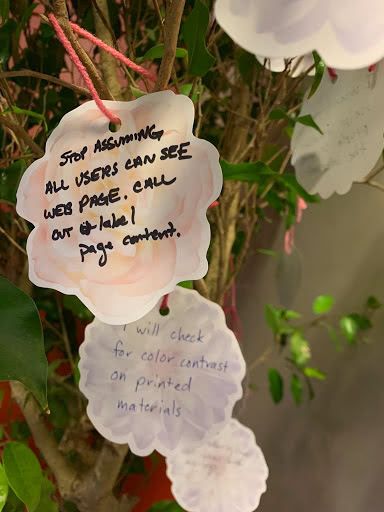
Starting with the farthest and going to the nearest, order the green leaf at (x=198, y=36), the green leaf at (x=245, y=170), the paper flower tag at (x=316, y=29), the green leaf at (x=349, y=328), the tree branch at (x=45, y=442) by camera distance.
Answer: the green leaf at (x=349, y=328)
the tree branch at (x=45, y=442)
the green leaf at (x=245, y=170)
the green leaf at (x=198, y=36)
the paper flower tag at (x=316, y=29)

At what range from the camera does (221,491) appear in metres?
0.65

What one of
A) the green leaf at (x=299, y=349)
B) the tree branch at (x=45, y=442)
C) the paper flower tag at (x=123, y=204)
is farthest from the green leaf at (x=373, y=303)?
the paper flower tag at (x=123, y=204)

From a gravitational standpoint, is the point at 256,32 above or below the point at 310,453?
above

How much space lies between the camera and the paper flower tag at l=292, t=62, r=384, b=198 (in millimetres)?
540

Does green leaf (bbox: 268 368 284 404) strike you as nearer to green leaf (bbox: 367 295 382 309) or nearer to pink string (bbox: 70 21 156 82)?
green leaf (bbox: 367 295 382 309)

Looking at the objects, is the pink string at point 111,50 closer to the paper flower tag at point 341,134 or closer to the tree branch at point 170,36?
the tree branch at point 170,36

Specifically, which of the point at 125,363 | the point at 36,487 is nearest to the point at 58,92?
the point at 125,363

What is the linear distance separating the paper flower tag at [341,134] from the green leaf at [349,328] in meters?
0.53

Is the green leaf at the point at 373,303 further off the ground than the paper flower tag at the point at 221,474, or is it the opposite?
the paper flower tag at the point at 221,474

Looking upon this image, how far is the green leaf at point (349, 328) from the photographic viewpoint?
42.3 inches

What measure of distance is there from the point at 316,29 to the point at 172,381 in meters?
0.39

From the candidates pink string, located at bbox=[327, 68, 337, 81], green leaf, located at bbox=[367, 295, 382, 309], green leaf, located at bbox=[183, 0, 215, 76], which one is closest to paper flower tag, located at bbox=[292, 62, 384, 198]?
pink string, located at bbox=[327, 68, 337, 81]

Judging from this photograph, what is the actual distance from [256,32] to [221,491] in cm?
53

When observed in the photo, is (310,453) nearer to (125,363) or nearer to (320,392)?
(320,392)
